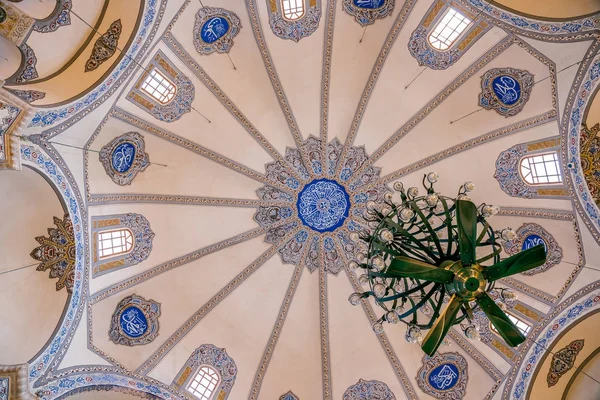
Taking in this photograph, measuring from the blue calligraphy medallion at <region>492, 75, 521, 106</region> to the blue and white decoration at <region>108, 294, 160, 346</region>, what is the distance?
30.1ft

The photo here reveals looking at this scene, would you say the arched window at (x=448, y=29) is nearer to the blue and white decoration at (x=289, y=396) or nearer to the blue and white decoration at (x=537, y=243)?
the blue and white decoration at (x=537, y=243)

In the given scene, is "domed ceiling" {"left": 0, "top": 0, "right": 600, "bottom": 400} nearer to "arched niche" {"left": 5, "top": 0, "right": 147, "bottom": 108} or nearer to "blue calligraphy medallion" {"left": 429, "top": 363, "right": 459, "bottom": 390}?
"blue calligraphy medallion" {"left": 429, "top": 363, "right": 459, "bottom": 390}

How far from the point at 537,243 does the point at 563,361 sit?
243 centimetres

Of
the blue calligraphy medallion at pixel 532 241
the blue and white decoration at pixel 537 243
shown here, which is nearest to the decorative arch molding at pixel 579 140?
the blue and white decoration at pixel 537 243

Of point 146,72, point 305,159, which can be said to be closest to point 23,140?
point 146,72

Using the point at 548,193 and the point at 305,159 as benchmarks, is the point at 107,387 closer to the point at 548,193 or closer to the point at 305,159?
the point at 305,159

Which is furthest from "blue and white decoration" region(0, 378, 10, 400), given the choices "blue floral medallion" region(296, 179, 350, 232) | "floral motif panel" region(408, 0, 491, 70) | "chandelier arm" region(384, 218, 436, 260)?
"floral motif panel" region(408, 0, 491, 70)

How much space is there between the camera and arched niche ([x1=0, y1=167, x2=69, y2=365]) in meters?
8.18

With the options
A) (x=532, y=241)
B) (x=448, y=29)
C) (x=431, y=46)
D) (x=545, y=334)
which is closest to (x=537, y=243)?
(x=532, y=241)

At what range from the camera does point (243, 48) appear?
1084 cm

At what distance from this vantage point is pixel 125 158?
1036cm

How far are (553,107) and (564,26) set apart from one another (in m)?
1.81

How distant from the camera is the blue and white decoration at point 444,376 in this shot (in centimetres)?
1092

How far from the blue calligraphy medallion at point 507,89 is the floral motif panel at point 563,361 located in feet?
16.9
